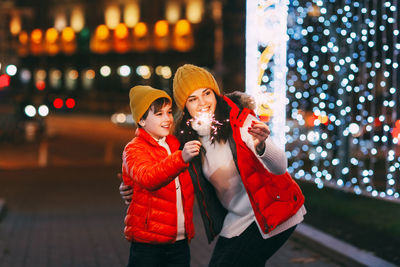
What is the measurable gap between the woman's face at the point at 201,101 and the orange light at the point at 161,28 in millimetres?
66592

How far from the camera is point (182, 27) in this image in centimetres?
6988

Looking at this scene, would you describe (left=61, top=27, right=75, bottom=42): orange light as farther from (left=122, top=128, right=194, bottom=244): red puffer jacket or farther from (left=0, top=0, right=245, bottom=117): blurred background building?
(left=122, top=128, right=194, bottom=244): red puffer jacket

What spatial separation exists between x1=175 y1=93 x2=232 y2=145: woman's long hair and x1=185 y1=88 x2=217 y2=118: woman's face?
4 cm

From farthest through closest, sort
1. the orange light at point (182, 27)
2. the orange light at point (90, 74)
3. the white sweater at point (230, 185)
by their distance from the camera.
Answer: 1. the orange light at point (90, 74)
2. the orange light at point (182, 27)
3. the white sweater at point (230, 185)

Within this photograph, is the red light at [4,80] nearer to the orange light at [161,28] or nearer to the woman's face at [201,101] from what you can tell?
the woman's face at [201,101]

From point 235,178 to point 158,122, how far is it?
0.56 metres

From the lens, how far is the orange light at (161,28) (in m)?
70.2

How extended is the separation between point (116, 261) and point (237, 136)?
14.1ft

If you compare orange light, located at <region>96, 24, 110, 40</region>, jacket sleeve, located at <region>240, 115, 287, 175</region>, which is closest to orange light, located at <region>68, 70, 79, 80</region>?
orange light, located at <region>96, 24, 110, 40</region>

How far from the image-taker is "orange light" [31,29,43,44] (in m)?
80.3

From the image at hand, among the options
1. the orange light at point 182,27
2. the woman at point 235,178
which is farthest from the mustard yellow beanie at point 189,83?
the orange light at point 182,27

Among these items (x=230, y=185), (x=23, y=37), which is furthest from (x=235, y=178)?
(x=23, y=37)

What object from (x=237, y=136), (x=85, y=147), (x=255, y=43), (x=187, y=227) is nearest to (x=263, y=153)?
(x=237, y=136)

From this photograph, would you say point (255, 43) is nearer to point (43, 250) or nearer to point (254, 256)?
point (43, 250)
